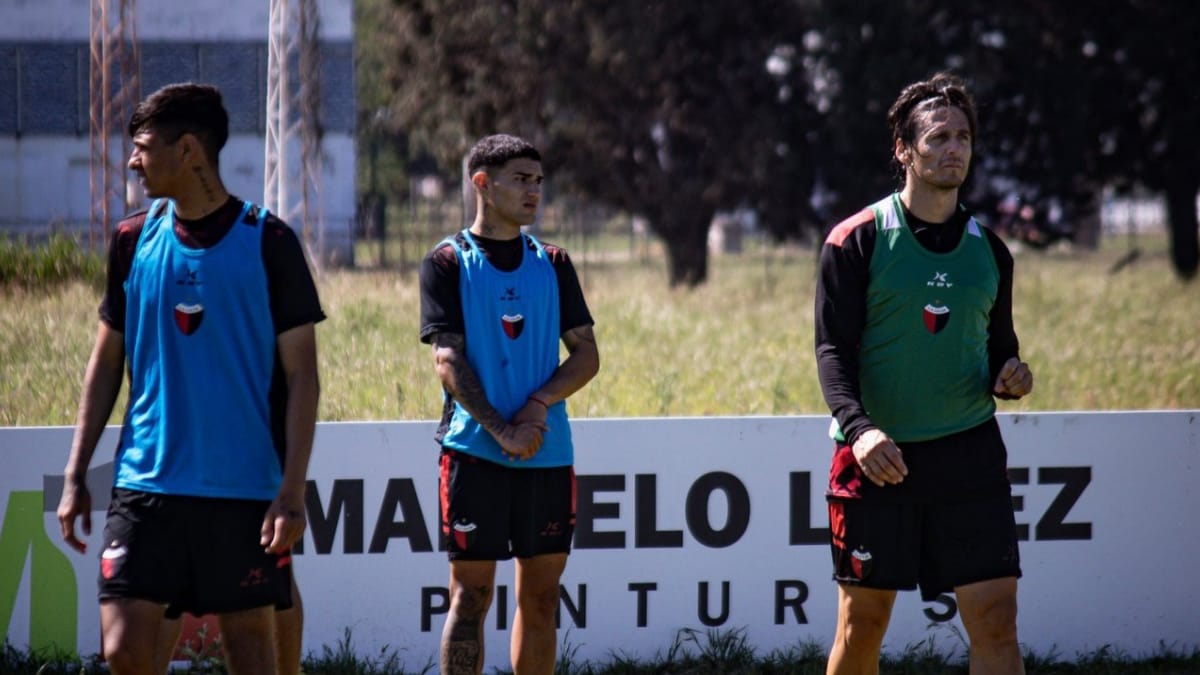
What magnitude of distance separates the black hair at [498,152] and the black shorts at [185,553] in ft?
4.97

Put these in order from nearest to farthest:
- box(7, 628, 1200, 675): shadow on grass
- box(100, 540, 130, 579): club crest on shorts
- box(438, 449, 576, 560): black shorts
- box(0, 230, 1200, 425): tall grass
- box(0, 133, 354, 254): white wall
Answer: box(100, 540, 130, 579): club crest on shorts < box(438, 449, 576, 560): black shorts < box(7, 628, 1200, 675): shadow on grass < box(0, 230, 1200, 425): tall grass < box(0, 133, 354, 254): white wall

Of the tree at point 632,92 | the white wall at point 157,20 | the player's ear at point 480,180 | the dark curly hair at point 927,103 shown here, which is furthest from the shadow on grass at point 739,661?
the tree at point 632,92

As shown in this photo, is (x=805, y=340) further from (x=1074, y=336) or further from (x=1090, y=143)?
(x=1090, y=143)

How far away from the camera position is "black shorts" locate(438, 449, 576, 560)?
4641 millimetres

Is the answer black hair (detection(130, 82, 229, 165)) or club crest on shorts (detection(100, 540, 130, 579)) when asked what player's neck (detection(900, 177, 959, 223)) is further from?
club crest on shorts (detection(100, 540, 130, 579))

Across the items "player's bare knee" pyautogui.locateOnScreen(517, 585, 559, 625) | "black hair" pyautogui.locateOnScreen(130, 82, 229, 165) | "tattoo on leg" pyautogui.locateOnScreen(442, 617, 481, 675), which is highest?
"black hair" pyautogui.locateOnScreen(130, 82, 229, 165)

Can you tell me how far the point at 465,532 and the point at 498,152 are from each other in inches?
47.7

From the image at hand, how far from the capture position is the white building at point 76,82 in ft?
37.4

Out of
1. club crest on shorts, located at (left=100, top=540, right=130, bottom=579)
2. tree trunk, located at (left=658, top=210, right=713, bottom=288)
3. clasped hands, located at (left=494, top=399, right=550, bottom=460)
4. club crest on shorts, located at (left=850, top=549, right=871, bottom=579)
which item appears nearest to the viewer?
club crest on shorts, located at (left=100, top=540, right=130, bottom=579)

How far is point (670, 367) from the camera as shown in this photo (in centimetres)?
1071

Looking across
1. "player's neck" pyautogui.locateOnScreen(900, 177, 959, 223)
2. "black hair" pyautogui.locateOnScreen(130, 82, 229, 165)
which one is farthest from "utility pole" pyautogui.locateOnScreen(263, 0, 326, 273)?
"player's neck" pyautogui.locateOnScreen(900, 177, 959, 223)

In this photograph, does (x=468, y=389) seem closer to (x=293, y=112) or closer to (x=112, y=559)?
(x=112, y=559)

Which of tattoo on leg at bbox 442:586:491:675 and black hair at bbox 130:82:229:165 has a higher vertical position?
black hair at bbox 130:82:229:165

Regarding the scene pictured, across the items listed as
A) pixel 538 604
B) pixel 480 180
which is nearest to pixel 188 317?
pixel 480 180
